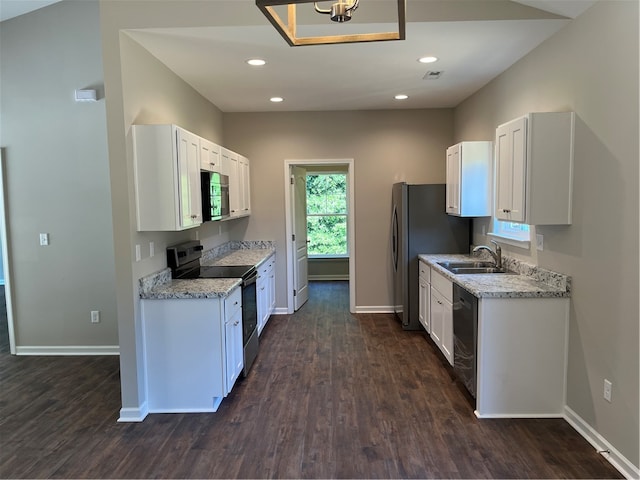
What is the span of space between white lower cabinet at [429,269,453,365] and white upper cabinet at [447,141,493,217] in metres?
0.78

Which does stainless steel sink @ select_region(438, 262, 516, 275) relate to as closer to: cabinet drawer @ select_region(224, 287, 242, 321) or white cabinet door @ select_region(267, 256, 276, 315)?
cabinet drawer @ select_region(224, 287, 242, 321)

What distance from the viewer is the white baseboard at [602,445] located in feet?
7.68

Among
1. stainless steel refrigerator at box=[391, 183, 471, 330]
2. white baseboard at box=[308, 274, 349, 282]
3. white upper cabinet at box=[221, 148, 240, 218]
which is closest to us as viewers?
white upper cabinet at box=[221, 148, 240, 218]

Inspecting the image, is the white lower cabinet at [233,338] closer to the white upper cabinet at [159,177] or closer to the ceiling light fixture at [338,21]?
the white upper cabinet at [159,177]

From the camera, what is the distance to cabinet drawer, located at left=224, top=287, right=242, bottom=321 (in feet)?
10.5

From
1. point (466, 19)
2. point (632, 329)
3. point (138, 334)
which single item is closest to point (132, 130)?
point (138, 334)

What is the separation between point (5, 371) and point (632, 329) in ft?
16.6

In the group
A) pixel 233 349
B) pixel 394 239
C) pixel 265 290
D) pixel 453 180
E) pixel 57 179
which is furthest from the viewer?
pixel 394 239

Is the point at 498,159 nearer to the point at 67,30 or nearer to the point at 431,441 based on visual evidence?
the point at 431,441

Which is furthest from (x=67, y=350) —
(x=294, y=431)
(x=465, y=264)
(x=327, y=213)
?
(x=327, y=213)

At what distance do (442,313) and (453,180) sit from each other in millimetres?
1498

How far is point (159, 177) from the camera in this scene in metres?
3.08

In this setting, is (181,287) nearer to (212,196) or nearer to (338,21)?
(212,196)

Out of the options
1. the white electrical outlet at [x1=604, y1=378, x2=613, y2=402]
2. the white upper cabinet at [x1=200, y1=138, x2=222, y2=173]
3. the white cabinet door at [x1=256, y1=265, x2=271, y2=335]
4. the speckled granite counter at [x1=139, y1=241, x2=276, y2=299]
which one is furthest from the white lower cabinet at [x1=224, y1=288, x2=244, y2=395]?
the white electrical outlet at [x1=604, y1=378, x2=613, y2=402]
